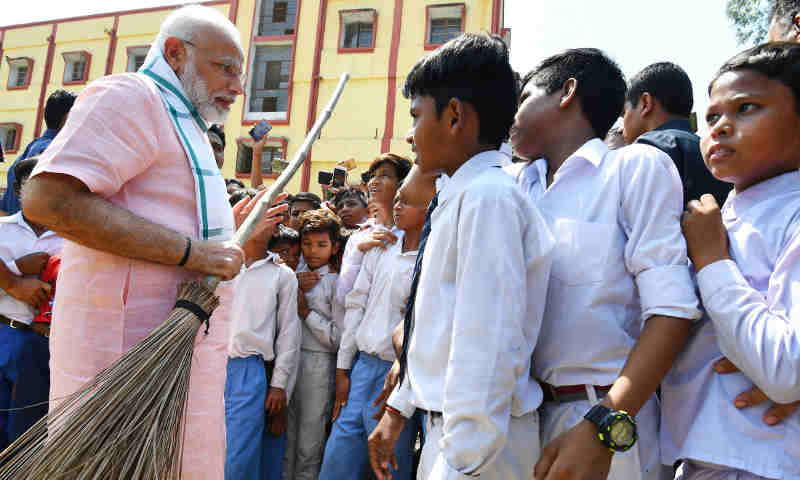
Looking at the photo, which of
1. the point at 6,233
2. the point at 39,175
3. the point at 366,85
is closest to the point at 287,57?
the point at 366,85

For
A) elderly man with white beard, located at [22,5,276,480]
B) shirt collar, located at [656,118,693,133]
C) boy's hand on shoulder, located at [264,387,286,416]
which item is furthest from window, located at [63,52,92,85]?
shirt collar, located at [656,118,693,133]

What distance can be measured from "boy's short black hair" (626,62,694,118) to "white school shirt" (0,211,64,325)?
11.9 feet

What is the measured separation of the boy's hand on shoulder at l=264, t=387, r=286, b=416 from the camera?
4.10m

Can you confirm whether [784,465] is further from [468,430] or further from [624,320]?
[468,430]

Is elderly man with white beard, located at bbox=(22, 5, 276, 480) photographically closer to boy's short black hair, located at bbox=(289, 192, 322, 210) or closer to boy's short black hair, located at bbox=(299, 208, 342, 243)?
boy's short black hair, located at bbox=(299, 208, 342, 243)

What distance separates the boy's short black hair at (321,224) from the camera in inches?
183

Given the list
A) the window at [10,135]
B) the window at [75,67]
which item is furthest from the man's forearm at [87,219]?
the window at [10,135]

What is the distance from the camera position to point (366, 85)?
19.6 m

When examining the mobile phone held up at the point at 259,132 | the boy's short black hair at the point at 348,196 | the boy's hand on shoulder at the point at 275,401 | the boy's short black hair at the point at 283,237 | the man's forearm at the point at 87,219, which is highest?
the mobile phone held up at the point at 259,132

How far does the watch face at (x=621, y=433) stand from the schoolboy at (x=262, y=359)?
307 centimetres

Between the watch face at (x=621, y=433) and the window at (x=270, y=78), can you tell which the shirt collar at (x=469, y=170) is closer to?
the watch face at (x=621, y=433)

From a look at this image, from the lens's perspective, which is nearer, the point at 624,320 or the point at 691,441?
the point at 691,441

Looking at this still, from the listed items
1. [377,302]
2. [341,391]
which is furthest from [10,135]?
[377,302]

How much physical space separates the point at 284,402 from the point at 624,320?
3073 mm
